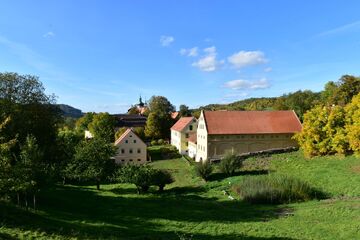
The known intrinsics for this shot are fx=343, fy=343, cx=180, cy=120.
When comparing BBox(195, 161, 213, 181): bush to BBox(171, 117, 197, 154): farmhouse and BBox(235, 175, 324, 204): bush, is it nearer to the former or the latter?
BBox(235, 175, 324, 204): bush

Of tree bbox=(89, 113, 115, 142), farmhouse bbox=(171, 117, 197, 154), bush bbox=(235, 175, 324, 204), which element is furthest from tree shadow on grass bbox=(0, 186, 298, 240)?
tree bbox=(89, 113, 115, 142)

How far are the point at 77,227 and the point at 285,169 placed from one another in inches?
1041

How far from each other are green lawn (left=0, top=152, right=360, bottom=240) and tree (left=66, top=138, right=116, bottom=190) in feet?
8.84

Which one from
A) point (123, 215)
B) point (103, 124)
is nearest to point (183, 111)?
point (103, 124)

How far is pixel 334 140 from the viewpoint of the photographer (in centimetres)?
3669

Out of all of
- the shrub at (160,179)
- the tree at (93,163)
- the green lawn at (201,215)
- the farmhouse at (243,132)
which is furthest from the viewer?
the farmhouse at (243,132)

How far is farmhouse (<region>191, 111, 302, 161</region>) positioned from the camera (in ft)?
157

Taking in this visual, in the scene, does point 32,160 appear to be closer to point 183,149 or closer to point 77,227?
point 77,227

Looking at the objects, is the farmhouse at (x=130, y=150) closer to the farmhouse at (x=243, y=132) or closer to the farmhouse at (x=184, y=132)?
the farmhouse at (x=184, y=132)

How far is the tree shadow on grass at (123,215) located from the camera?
14627mm

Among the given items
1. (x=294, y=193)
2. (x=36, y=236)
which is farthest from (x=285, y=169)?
(x=36, y=236)

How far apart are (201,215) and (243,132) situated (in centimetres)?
2796

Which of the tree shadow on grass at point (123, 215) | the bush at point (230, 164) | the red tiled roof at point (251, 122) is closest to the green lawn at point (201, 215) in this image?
the tree shadow on grass at point (123, 215)

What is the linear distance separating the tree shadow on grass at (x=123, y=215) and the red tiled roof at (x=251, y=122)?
65.6 ft
